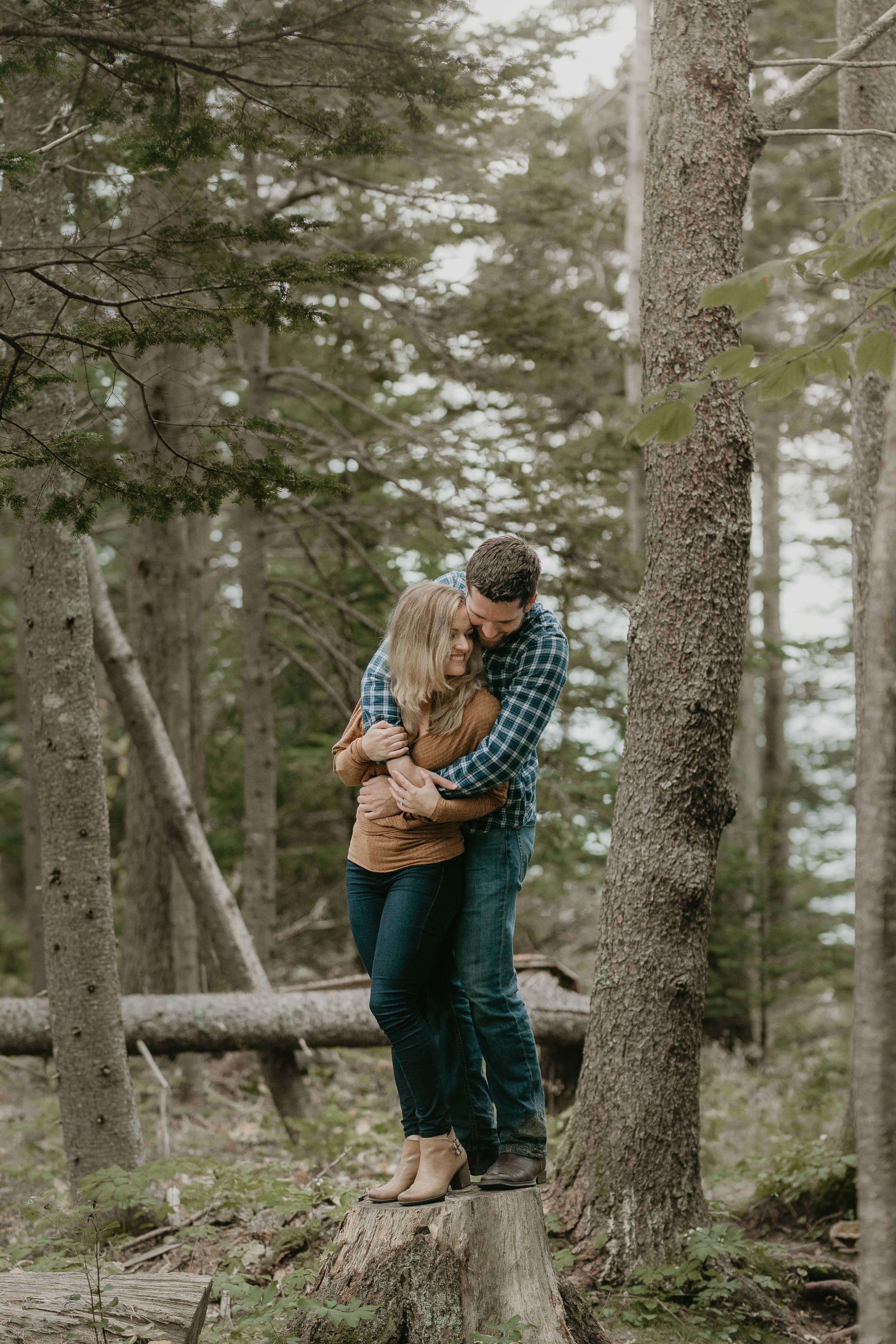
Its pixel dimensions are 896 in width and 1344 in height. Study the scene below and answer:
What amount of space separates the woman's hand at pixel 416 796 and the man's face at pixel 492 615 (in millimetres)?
544

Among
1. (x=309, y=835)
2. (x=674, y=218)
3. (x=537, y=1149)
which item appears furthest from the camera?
(x=309, y=835)

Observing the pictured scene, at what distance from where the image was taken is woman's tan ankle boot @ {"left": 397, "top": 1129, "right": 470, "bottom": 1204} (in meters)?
3.67

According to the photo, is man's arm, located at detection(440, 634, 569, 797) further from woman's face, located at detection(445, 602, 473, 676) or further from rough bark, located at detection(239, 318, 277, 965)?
rough bark, located at detection(239, 318, 277, 965)

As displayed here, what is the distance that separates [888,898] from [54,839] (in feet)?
14.3

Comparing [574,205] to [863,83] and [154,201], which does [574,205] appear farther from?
[154,201]

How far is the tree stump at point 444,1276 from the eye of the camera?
136 inches

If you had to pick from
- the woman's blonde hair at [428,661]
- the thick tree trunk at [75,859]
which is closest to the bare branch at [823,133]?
the woman's blonde hair at [428,661]

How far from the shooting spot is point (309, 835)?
42.2 ft

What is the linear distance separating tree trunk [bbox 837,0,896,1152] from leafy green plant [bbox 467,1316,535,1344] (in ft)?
10.9

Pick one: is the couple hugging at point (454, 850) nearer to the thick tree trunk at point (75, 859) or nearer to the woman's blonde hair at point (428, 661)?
the woman's blonde hair at point (428, 661)

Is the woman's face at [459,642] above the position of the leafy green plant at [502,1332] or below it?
above

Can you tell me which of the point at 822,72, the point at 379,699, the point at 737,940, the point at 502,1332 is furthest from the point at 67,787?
the point at 737,940

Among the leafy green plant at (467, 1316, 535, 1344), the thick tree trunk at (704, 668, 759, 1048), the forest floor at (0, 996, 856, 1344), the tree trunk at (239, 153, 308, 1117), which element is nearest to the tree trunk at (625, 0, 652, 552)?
the thick tree trunk at (704, 668, 759, 1048)

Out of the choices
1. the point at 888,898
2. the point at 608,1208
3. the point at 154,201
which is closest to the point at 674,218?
the point at 154,201
